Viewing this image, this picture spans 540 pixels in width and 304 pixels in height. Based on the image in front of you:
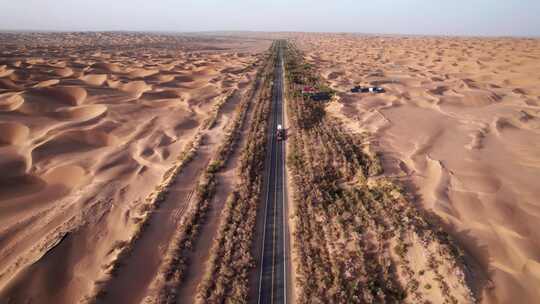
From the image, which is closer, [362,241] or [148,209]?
[362,241]

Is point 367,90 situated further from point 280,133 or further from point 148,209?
point 148,209

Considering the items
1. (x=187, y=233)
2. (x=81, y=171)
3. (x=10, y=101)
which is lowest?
(x=187, y=233)

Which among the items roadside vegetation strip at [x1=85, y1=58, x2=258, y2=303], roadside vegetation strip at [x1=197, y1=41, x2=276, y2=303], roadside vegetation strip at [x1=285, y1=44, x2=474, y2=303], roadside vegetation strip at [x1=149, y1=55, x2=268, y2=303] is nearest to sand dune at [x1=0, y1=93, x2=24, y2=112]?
roadside vegetation strip at [x1=85, y1=58, x2=258, y2=303]

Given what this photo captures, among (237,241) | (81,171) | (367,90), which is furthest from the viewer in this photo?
(367,90)

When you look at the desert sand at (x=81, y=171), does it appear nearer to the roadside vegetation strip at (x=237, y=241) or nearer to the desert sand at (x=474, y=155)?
the roadside vegetation strip at (x=237, y=241)

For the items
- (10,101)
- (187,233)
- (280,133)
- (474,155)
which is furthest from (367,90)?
(10,101)

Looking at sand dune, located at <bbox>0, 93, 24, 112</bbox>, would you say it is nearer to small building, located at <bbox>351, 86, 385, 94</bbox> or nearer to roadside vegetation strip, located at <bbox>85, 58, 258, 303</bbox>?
roadside vegetation strip, located at <bbox>85, 58, 258, 303</bbox>
